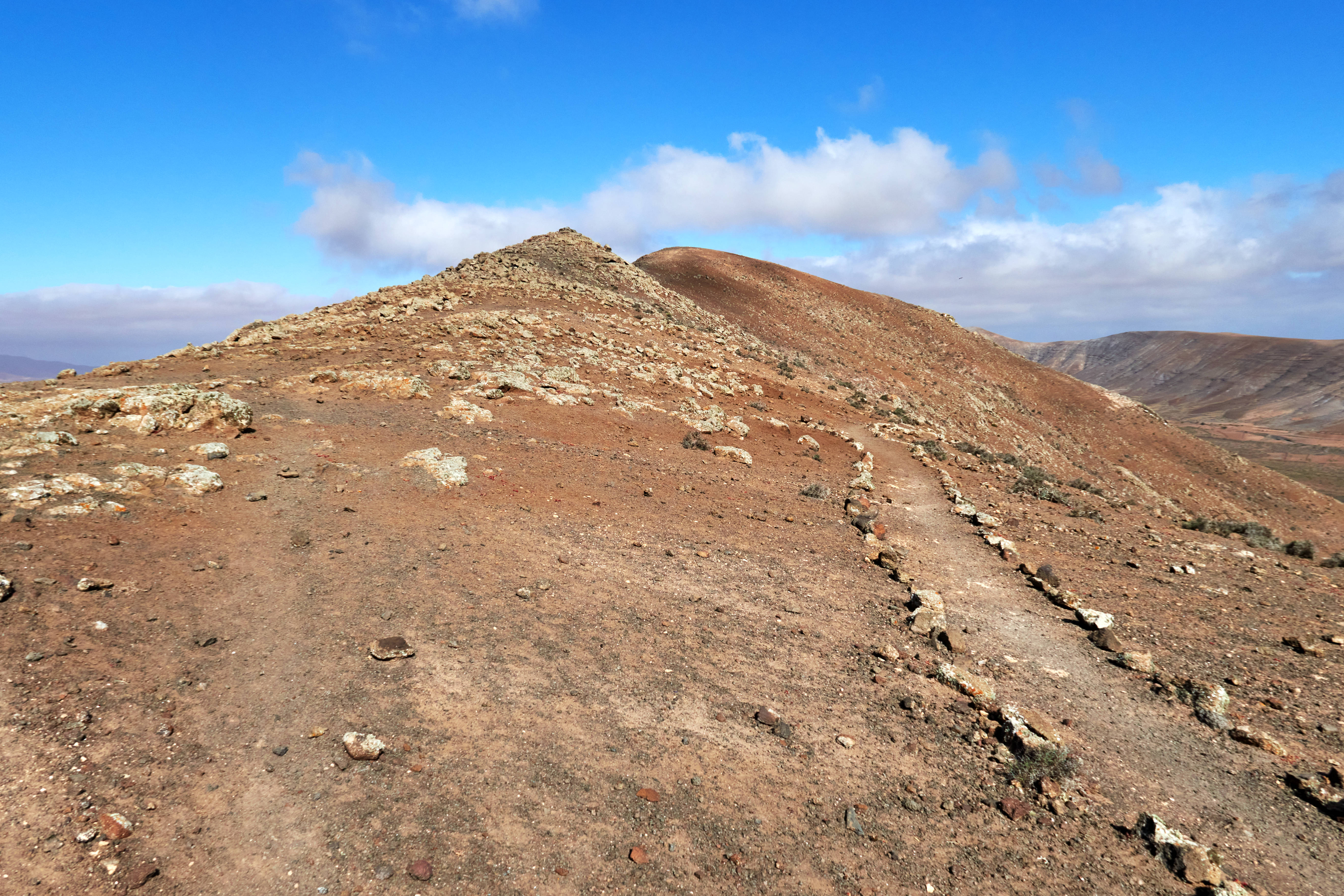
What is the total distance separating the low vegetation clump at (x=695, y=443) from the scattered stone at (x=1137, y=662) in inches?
436

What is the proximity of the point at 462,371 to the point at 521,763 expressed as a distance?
1438 cm

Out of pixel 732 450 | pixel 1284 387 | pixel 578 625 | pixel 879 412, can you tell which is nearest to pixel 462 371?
pixel 732 450

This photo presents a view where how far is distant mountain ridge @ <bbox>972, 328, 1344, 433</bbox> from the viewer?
12688 cm

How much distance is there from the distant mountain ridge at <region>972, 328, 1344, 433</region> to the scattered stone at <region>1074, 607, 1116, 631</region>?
437 ft

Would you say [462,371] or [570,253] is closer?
[462,371]

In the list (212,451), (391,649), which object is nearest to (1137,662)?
(391,649)

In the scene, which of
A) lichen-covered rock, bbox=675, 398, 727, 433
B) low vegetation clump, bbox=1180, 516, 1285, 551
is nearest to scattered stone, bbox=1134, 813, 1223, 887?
lichen-covered rock, bbox=675, 398, 727, 433

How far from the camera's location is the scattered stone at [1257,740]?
293 inches

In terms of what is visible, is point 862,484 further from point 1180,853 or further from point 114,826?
point 114,826

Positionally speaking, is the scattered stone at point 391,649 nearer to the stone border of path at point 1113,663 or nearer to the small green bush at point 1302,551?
the stone border of path at point 1113,663

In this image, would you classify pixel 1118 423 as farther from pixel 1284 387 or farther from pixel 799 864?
pixel 1284 387

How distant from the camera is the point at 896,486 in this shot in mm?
18797

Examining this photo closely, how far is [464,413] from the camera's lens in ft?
53.6

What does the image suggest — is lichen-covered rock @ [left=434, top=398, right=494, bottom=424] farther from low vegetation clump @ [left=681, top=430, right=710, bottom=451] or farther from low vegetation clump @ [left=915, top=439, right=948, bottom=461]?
low vegetation clump @ [left=915, top=439, right=948, bottom=461]
